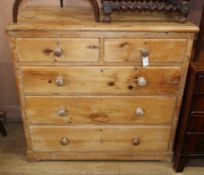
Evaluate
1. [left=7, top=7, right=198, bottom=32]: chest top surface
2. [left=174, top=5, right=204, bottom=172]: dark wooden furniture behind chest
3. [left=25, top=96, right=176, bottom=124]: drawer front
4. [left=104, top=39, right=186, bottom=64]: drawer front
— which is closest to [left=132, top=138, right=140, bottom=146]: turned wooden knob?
[left=25, top=96, right=176, bottom=124]: drawer front

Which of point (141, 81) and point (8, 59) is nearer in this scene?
point (141, 81)

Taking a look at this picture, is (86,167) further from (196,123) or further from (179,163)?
(196,123)

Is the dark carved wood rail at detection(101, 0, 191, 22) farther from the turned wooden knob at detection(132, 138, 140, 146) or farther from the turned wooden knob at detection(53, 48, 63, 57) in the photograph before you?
the turned wooden knob at detection(132, 138, 140, 146)

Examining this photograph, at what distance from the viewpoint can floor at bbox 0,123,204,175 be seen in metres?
1.63

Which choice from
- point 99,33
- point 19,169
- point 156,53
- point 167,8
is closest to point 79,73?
point 99,33

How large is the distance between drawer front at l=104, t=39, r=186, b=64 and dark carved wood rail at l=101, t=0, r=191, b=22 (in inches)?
5.2

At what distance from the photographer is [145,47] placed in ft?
4.30

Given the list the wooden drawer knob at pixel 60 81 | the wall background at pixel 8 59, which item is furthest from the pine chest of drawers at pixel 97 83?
the wall background at pixel 8 59

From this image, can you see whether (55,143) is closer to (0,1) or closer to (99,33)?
(99,33)

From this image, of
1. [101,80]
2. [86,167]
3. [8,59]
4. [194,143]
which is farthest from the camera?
[8,59]

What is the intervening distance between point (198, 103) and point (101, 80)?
540 mm

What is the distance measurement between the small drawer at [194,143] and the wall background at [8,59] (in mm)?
754

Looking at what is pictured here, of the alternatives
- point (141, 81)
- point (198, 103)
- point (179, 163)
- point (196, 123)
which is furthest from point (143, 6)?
point (179, 163)

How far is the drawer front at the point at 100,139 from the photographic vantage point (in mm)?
1560
